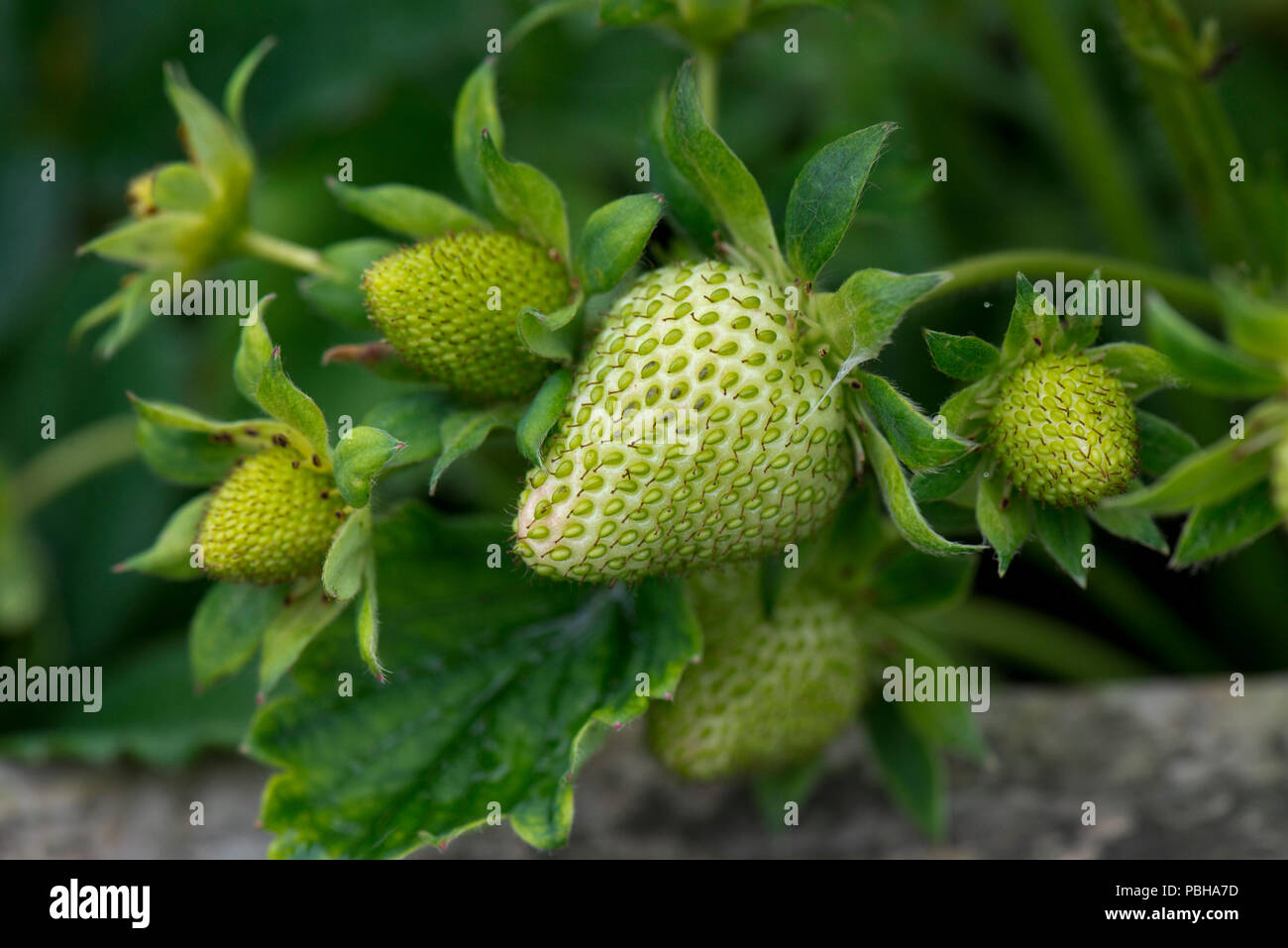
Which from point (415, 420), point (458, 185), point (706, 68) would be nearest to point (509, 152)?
point (458, 185)

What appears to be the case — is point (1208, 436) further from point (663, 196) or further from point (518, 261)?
point (518, 261)

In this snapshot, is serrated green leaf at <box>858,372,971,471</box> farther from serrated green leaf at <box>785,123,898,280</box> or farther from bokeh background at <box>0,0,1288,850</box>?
bokeh background at <box>0,0,1288,850</box>

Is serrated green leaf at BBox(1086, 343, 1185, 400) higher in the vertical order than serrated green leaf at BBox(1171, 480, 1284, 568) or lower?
higher

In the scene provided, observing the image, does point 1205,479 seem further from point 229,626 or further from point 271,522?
point 229,626

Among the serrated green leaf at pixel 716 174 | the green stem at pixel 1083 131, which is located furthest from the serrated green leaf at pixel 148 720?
the green stem at pixel 1083 131

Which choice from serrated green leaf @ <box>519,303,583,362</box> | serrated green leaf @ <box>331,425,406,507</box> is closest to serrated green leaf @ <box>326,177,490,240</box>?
serrated green leaf @ <box>519,303,583,362</box>

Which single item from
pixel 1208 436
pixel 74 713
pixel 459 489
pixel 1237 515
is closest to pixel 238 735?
pixel 74 713
